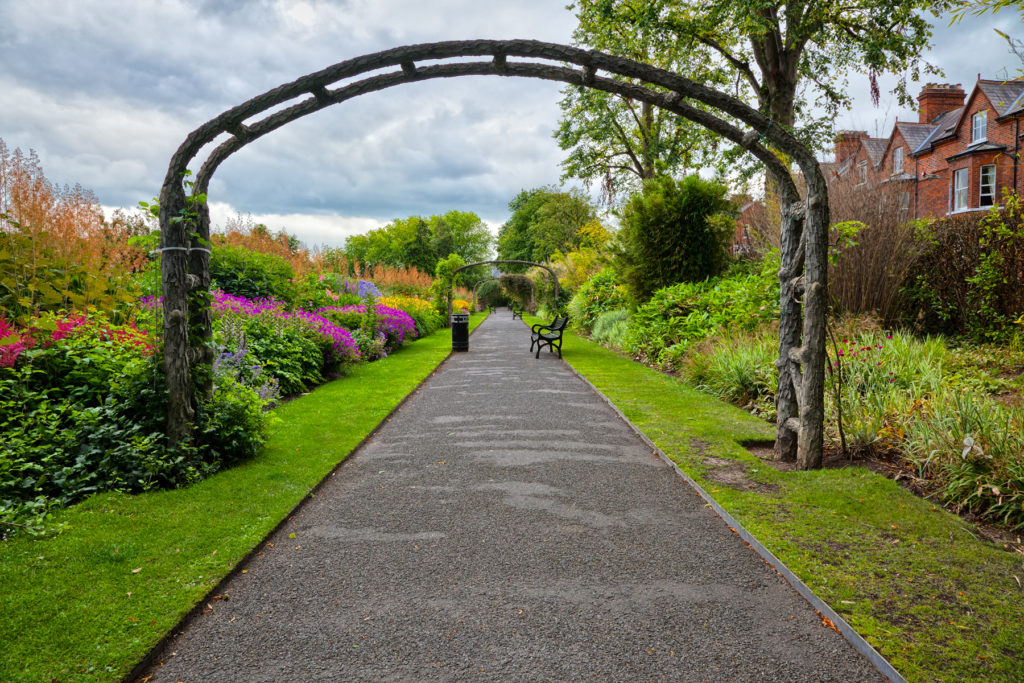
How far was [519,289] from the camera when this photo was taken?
4888 cm

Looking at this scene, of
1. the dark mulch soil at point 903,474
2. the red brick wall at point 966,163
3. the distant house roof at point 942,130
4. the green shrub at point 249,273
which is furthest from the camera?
the distant house roof at point 942,130

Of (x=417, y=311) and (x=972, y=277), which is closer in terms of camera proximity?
(x=972, y=277)

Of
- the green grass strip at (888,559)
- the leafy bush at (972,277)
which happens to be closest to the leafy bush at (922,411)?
the green grass strip at (888,559)

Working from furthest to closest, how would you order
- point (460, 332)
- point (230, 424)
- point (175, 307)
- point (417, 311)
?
point (417, 311) → point (460, 332) → point (230, 424) → point (175, 307)

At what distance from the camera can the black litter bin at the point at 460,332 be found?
52.6 feet

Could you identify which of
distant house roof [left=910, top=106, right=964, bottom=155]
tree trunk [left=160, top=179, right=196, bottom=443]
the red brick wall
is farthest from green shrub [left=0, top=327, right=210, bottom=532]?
distant house roof [left=910, top=106, right=964, bottom=155]

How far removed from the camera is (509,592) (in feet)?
10.1

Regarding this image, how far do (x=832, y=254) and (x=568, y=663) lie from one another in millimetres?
4262

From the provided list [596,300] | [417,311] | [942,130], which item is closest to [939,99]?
[942,130]

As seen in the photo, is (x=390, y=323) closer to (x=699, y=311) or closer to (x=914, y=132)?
(x=699, y=311)

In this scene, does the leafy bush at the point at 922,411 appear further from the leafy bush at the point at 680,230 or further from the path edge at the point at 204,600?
the leafy bush at the point at 680,230

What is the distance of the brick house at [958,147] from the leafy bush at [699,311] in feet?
29.4

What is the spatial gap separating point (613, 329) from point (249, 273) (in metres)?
10.1

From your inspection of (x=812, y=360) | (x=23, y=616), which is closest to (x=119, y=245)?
(x=23, y=616)
